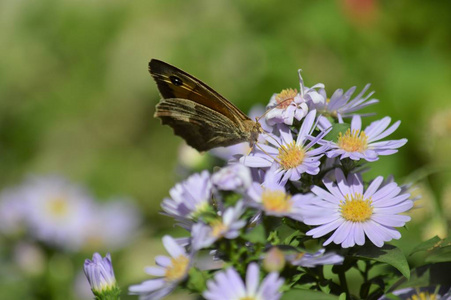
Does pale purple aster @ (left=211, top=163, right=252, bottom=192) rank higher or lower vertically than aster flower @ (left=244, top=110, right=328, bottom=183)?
lower

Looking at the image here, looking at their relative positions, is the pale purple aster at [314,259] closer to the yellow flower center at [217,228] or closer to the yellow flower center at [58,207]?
the yellow flower center at [217,228]

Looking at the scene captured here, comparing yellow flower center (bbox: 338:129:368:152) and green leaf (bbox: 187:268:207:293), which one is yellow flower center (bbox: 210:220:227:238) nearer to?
green leaf (bbox: 187:268:207:293)

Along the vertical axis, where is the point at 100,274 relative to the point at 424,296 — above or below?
above

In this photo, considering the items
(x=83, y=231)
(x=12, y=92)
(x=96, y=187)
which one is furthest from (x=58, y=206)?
(x=12, y=92)

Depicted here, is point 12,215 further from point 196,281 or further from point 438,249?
point 438,249

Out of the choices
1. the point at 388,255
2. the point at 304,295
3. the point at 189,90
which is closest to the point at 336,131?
the point at 388,255

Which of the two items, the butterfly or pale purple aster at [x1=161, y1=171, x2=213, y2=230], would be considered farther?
the butterfly

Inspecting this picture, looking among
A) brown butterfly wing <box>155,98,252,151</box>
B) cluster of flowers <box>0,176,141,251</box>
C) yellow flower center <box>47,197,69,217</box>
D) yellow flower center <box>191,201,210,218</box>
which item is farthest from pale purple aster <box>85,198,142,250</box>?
yellow flower center <box>191,201,210,218</box>
